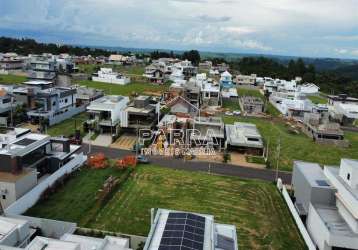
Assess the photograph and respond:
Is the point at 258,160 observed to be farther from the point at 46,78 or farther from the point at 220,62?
the point at 220,62

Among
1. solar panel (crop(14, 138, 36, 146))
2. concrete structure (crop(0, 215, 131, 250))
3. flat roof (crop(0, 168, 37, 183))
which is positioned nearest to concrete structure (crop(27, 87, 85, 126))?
solar panel (crop(14, 138, 36, 146))

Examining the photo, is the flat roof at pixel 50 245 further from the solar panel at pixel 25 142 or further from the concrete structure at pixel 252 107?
the concrete structure at pixel 252 107

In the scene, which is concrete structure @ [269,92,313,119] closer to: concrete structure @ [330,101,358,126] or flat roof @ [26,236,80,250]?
concrete structure @ [330,101,358,126]

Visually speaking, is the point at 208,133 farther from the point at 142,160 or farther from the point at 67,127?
the point at 67,127

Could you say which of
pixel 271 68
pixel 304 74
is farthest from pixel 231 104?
pixel 271 68

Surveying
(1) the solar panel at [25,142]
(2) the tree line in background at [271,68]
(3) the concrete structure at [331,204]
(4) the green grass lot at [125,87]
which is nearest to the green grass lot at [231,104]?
(4) the green grass lot at [125,87]

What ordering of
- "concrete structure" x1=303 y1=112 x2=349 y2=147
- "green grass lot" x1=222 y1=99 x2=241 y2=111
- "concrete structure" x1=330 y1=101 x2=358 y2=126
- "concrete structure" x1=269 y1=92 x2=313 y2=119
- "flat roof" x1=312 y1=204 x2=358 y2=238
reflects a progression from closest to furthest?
"flat roof" x1=312 y1=204 x2=358 y2=238
"concrete structure" x1=303 y1=112 x2=349 y2=147
"concrete structure" x1=330 y1=101 x2=358 y2=126
"concrete structure" x1=269 y1=92 x2=313 y2=119
"green grass lot" x1=222 y1=99 x2=241 y2=111
